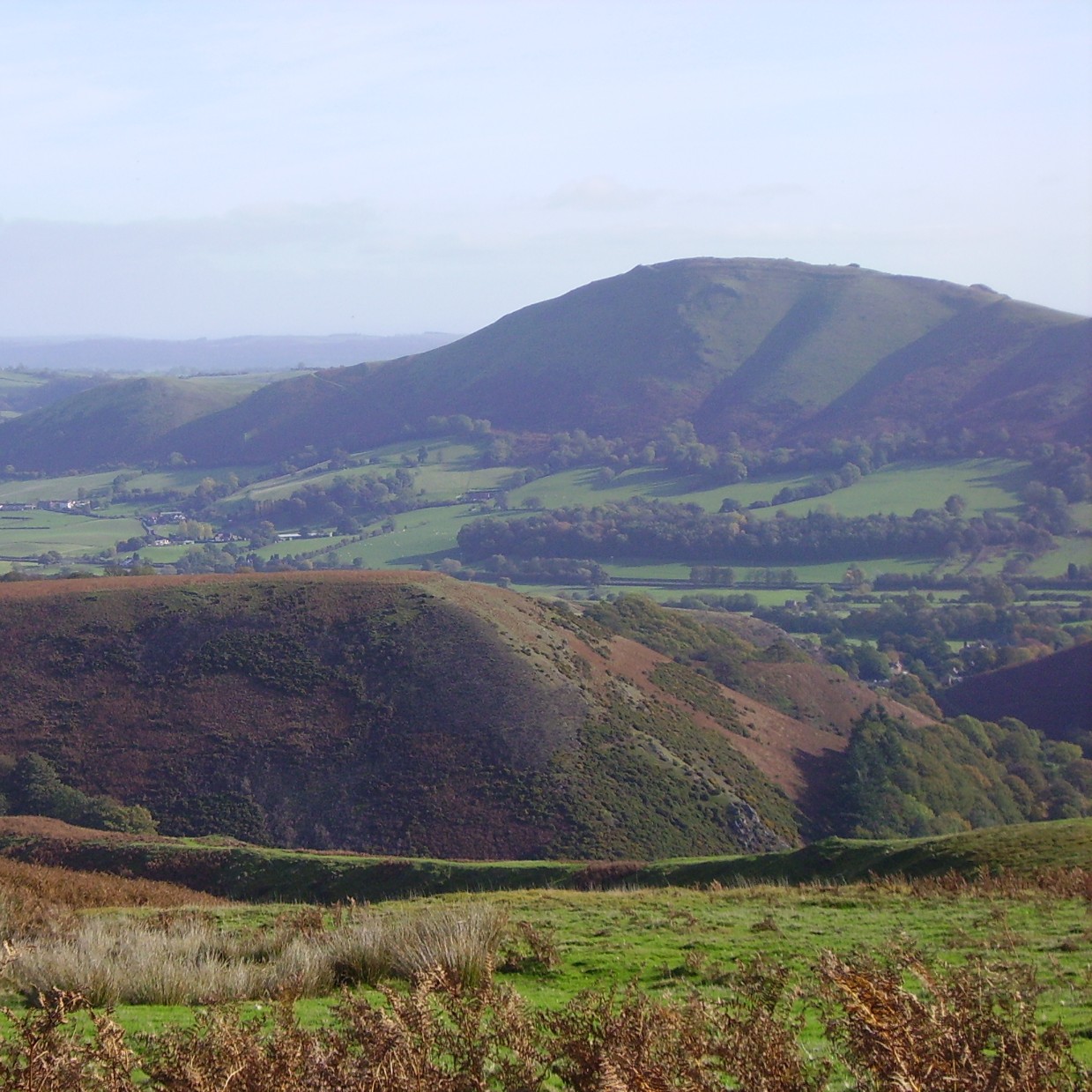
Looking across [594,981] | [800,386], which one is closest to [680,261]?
[800,386]

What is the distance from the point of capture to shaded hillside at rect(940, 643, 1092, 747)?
50.4 meters

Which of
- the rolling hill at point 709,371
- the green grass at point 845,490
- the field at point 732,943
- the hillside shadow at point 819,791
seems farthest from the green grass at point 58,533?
the field at point 732,943

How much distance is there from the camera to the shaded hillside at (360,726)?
3005 cm

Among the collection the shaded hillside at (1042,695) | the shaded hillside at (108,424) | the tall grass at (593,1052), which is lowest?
the shaded hillside at (1042,695)

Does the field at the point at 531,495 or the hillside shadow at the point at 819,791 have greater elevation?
the field at the point at 531,495

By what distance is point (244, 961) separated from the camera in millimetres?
9023

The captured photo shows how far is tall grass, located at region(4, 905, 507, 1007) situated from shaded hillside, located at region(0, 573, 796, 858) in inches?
771

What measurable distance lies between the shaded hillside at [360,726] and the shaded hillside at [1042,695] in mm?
21701

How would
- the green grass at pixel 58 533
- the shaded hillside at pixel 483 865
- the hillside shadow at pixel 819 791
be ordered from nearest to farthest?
1. the shaded hillside at pixel 483 865
2. the hillside shadow at pixel 819 791
3. the green grass at pixel 58 533

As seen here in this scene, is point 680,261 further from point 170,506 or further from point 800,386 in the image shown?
point 170,506

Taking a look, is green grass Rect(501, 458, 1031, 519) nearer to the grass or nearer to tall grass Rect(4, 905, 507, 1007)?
the grass

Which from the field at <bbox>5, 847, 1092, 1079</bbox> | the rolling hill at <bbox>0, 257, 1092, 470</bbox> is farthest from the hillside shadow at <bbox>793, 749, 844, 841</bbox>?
the rolling hill at <bbox>0, 257, 1092, 470</bbox>

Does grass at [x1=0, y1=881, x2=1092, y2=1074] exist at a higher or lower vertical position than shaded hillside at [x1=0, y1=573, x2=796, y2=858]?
higher

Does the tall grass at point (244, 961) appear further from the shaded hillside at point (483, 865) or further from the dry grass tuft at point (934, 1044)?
the shaded hillside at point (483, 865)
